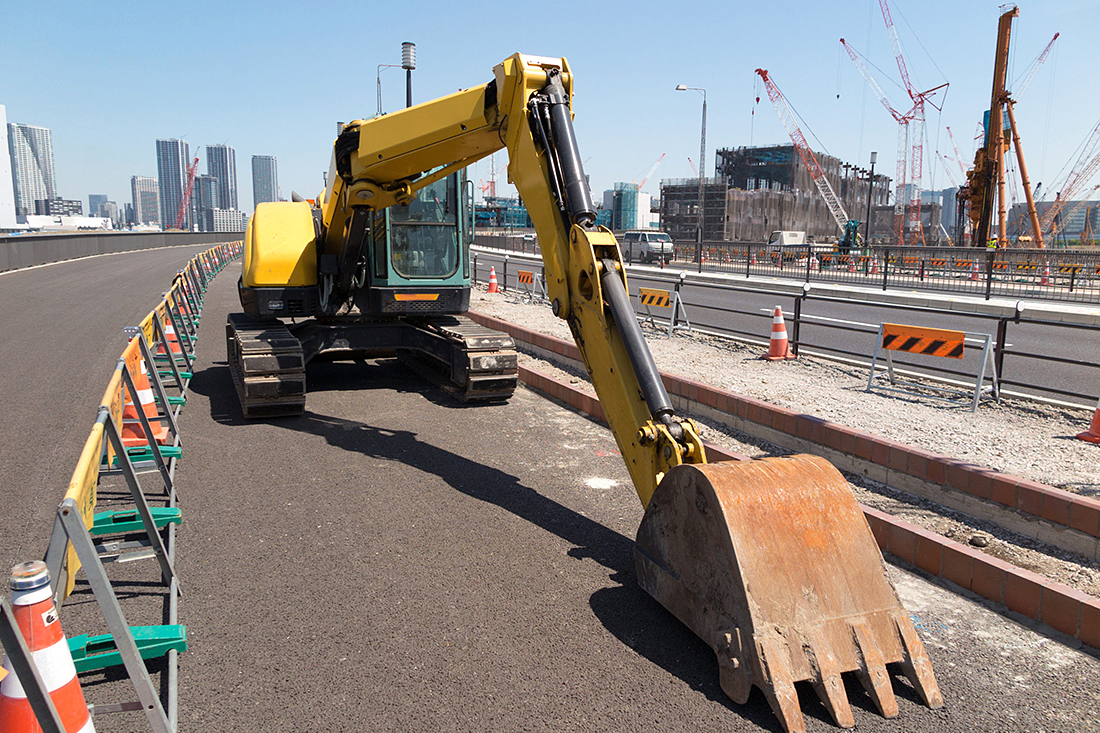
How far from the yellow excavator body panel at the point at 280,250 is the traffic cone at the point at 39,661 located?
25.1 ft

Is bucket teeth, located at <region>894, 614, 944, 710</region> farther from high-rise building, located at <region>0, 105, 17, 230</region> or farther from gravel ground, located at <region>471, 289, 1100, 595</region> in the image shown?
A: high-rise building, located at <region>0, 105, 17, 230</region>

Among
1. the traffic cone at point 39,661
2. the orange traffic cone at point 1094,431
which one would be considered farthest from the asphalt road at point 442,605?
the orange traffic cone at point 1094,431

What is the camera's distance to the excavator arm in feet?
12.0

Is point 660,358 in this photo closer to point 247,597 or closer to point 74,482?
point 247,597

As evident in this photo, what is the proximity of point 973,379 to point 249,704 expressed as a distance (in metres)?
10.0

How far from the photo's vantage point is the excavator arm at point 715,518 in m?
3.65

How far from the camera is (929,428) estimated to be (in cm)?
768

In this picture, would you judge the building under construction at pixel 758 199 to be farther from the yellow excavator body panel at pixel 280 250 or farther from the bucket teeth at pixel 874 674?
the bucket teeth at pixel 874 674

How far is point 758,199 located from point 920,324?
83.1 meters

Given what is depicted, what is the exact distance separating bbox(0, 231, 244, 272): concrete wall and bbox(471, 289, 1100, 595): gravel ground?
90.4 ft

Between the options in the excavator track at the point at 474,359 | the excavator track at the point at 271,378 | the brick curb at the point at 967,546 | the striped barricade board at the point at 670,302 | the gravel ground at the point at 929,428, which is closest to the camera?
the brick curb at the point at 967,546

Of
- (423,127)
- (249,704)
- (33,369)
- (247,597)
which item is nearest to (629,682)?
(249,704)

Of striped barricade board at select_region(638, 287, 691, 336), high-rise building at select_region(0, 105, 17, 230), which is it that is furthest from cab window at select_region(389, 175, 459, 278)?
high-rise building at select_region(0, 105, 17, 230)

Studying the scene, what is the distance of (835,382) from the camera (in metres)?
9.96
